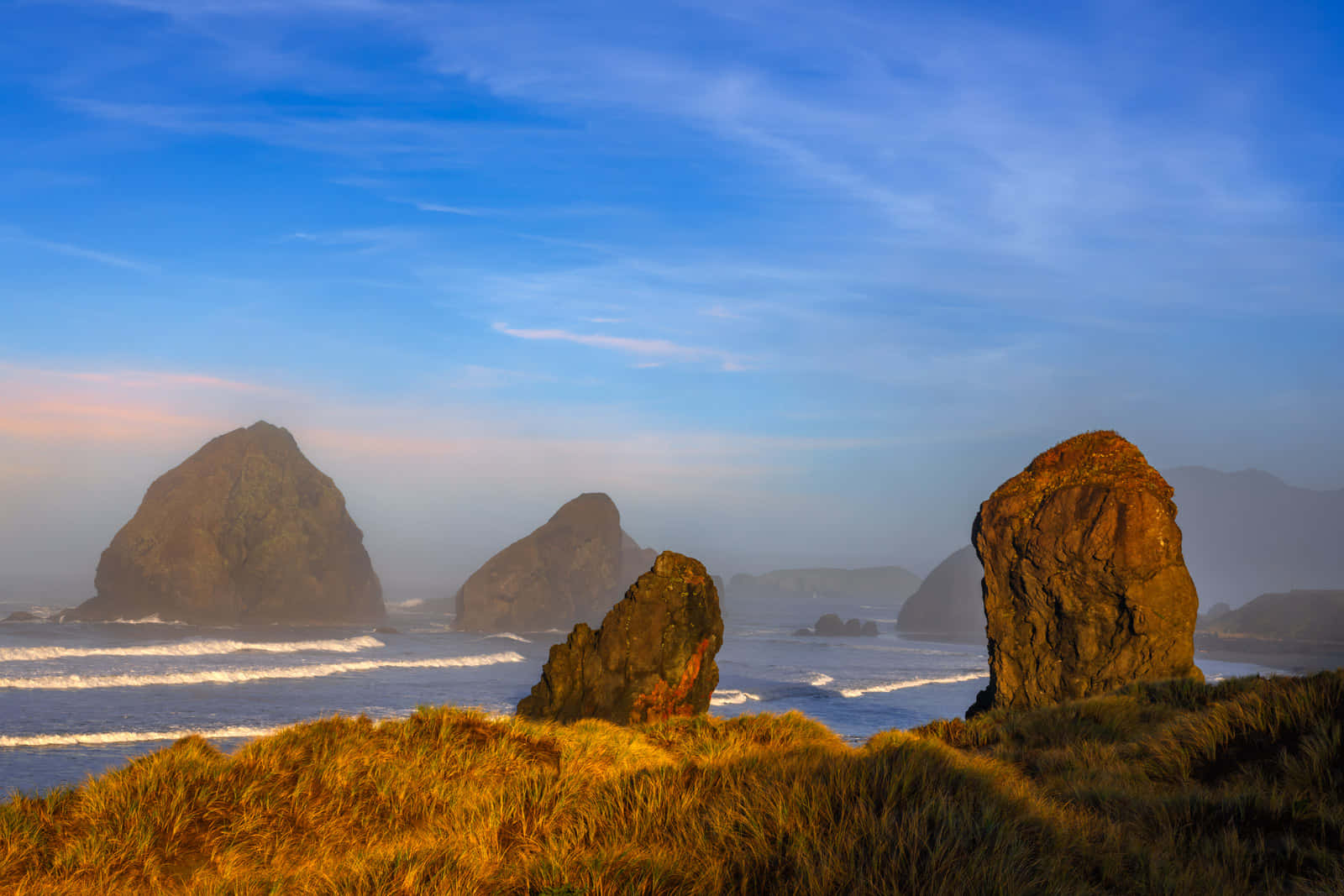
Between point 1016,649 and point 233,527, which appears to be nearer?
point 1016,649

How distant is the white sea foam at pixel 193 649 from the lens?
179 feet

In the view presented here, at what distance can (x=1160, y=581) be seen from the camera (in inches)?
926

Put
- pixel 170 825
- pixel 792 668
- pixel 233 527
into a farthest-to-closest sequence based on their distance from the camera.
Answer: pixel 233 527
pixel 792 668
pixel 170 825

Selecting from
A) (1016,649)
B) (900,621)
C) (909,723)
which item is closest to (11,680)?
(909,723)

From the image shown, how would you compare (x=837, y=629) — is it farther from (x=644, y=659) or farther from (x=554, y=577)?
(x=644, y=659)

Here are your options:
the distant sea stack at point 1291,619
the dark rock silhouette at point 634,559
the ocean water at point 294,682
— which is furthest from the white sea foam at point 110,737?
the dark rock silhouette at point 634,559

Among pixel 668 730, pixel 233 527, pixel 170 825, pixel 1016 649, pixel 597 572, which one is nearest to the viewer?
pixel 170 825

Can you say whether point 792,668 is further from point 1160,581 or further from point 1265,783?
point 1265,783

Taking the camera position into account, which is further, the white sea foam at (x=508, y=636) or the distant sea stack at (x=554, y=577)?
the distant sea stack at (x=554, y=577)

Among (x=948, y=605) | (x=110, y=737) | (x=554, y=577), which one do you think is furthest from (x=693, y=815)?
(x=948, y=605)

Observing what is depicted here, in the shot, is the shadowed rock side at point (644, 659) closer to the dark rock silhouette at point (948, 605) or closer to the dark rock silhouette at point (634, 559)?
the dark rock silhouette at point (948, 605)

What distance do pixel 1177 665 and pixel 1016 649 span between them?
4.19 meters

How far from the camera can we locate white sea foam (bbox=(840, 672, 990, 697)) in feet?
170

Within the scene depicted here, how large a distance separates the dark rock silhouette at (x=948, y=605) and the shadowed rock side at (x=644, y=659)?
106 meters
